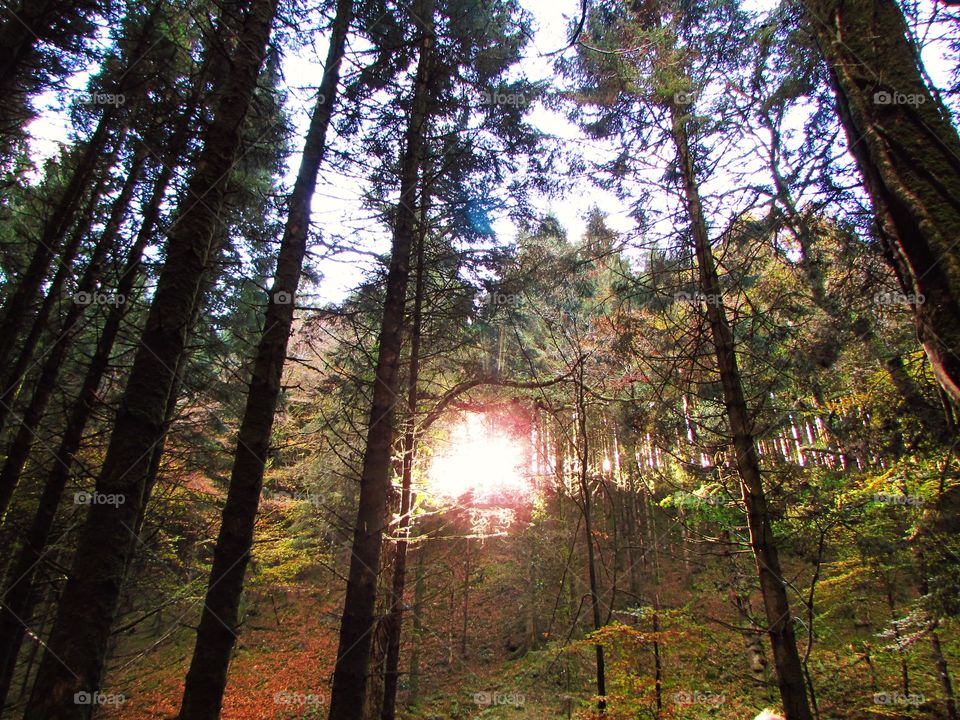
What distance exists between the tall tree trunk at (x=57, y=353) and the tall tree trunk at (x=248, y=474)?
2675 millimetres

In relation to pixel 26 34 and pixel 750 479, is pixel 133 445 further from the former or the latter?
pixel 26 34

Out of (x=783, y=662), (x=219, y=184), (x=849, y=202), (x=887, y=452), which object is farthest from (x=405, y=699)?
(x=849, y=202)

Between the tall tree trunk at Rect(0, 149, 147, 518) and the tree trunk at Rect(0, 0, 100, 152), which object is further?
the tall tree trunk at Rect(0, 149, 147, 518)

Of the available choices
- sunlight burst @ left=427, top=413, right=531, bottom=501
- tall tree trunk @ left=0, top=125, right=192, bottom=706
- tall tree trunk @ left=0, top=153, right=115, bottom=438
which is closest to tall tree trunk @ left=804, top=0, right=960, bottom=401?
tall tree trunk @ left=0, top=125, right=192, bottom=706

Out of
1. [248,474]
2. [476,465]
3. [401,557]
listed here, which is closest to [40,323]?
[248,474]

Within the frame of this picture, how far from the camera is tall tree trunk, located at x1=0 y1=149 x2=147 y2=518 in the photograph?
5.89 meters

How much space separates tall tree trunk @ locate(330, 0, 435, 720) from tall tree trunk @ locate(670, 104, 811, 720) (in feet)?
12.7

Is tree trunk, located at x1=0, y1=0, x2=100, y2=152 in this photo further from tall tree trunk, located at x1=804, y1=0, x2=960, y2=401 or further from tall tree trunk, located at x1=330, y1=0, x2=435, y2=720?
tall tree trunk, located at x1=804, y1=0, x2=960, y2=401

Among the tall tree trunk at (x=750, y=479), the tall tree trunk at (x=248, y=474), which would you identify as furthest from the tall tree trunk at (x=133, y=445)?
the tall tree trunk at (x=750, y=479)

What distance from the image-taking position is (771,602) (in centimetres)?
379

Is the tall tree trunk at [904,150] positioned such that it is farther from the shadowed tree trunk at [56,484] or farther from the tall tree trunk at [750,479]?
the shadowed tree trunk at [56,484]

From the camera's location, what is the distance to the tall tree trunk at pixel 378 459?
16.1 feet

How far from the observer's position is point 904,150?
178 cm

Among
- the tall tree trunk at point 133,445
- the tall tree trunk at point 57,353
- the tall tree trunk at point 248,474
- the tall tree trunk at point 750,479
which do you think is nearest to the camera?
the tall tree trunk at point 133,445
